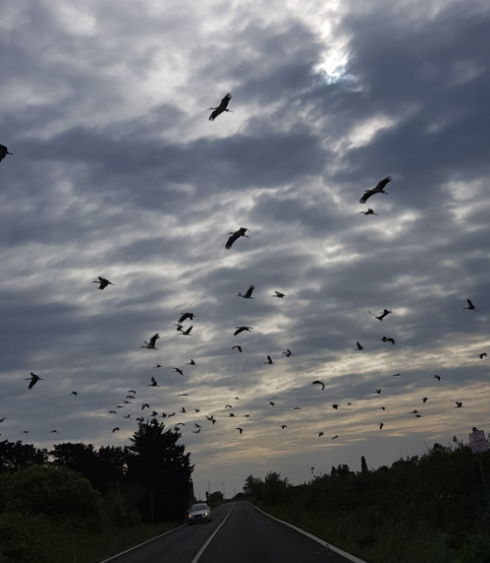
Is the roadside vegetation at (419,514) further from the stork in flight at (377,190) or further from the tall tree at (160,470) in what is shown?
the tall tree at (160,470)

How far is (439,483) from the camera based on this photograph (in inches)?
737

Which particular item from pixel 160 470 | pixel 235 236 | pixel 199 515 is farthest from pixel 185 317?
pixel 160 470

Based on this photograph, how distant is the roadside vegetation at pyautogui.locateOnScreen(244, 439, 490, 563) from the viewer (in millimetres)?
13116

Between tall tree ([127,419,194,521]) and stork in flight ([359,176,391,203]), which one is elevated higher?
stork in flight ([359,176,391,203])

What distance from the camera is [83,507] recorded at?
33625mm

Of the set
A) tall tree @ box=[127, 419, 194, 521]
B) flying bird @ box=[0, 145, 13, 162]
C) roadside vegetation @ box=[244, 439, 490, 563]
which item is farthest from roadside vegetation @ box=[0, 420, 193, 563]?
flying bird @ box=[0, 145, 13, 162]

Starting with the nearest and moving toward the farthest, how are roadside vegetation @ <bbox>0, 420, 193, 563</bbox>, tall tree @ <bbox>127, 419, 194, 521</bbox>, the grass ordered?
the grass < roadside vegetation @ <bbox>0, 420, 193, 563</bbox> < tall tree @ <bbox>127, 419, 194, 521</bbox>

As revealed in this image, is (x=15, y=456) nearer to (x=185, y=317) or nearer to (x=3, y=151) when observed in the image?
(x=185, y=317)

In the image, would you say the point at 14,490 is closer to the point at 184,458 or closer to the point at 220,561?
the point at 220,561

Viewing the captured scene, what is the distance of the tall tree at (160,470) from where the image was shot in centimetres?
6277

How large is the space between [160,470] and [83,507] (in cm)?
3554

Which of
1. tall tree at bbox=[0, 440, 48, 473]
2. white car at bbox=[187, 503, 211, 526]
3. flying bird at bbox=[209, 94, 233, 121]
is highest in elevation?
flying bird at bbox=[209, 94, 233, 121]

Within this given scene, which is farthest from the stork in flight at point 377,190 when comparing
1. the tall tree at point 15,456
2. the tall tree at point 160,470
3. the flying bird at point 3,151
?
the tall tree at point 15,456

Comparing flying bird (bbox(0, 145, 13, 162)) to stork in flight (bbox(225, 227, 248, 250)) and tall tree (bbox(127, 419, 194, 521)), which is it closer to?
stork in flight (bbox(225, 227, 248, 250))
